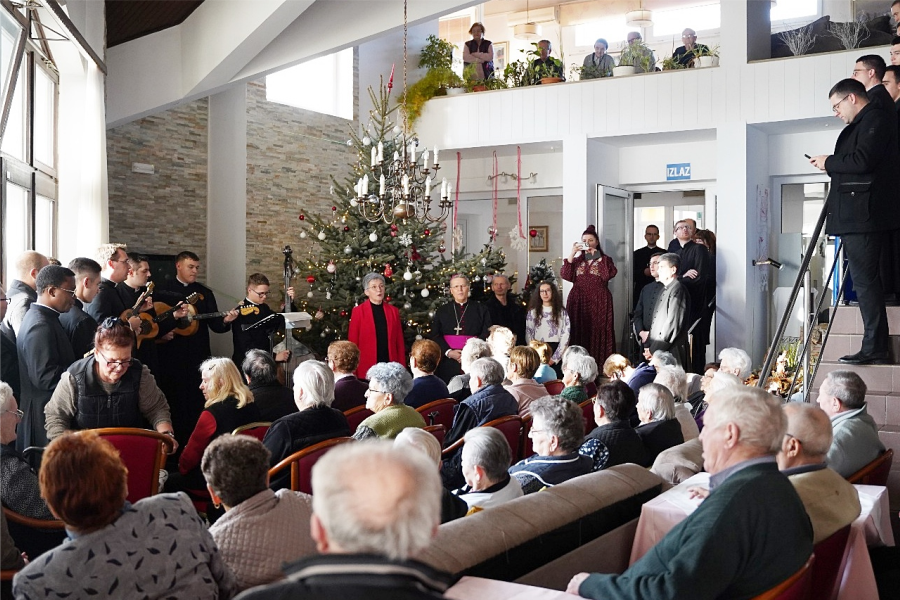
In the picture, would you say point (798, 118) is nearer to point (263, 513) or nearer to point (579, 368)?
point (579, 368)

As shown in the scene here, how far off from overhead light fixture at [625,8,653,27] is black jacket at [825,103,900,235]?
30.2ft

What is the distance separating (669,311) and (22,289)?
5.29 m

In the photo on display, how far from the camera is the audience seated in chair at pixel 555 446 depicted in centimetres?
368

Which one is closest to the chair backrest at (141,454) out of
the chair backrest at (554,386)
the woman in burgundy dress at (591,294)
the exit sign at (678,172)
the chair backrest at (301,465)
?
the chair backrest at (301,465)

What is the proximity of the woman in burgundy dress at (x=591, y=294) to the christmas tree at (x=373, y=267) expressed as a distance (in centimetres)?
94

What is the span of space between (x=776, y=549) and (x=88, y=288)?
4.09 meters

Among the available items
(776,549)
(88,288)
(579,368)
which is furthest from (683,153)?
(776,549)

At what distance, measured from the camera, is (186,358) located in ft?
24.2

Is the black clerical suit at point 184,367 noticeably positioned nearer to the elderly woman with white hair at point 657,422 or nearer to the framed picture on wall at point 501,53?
the elderly woman with white hair at point 657,422

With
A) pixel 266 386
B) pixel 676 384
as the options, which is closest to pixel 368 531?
pixel 266 386

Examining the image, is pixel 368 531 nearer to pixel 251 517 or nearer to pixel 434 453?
pixel 251 517

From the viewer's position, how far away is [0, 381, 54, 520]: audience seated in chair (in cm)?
337

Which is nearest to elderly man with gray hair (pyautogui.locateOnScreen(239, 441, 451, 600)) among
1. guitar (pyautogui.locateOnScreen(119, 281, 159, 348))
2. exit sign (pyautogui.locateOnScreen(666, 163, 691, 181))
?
guitar (pyautogui.locateOnScreen(119, 281, 159, 348))

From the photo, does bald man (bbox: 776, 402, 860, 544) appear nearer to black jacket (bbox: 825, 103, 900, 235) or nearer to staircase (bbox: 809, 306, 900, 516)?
staircase (bbox: 809, 306, 900, 516)
